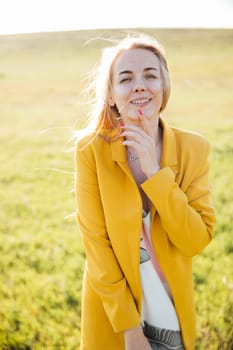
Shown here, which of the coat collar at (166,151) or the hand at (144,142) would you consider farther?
the coat collar at (166,151)


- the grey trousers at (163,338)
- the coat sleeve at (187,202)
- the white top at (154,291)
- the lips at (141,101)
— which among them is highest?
the lips at (141,101)

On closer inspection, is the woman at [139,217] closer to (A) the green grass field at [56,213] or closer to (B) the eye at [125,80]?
(B) the eye at [125,80]

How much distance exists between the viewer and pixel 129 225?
2.14 meters

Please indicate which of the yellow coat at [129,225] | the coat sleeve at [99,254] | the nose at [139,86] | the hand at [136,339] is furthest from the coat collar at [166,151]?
the hand at [136,339]

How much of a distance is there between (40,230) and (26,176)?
2302mm

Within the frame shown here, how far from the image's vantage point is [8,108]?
46.1 feet

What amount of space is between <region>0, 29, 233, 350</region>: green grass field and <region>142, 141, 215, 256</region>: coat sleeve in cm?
66

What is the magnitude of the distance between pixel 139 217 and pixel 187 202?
246mm

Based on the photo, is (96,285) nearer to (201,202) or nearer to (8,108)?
(201,202)

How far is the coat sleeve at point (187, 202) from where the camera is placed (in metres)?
2.04

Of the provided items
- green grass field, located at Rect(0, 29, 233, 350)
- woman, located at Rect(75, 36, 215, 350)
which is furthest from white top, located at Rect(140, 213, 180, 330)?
green grass field, located at Rect(0, 29, 233, 350)

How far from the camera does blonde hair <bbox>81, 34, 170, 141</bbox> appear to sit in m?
2.28

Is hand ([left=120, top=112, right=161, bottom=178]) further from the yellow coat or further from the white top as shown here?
the white top

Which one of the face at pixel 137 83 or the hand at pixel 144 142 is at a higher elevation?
the face at pixel 137 83
